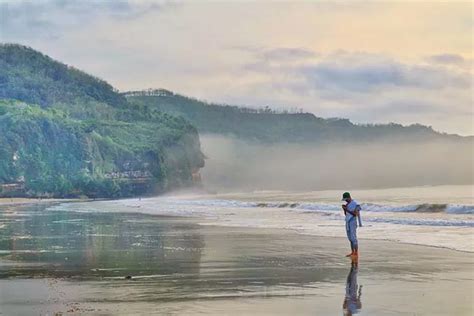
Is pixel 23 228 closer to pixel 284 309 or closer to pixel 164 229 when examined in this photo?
pixel 164 229

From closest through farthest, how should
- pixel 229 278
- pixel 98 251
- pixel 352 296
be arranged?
pixel 352 296
pixel 229 278
pixel 98 251

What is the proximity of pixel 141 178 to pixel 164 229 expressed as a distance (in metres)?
131

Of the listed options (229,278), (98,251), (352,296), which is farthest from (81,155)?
(352,296)

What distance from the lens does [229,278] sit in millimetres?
16797

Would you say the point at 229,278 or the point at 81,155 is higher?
the point at 81,155

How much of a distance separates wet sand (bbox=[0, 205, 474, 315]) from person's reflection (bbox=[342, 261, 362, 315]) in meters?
0.02

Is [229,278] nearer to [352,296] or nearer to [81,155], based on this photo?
[352,296]

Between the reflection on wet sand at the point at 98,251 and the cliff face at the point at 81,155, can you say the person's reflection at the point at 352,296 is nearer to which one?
the reflection on wet sand at the point at 98,251

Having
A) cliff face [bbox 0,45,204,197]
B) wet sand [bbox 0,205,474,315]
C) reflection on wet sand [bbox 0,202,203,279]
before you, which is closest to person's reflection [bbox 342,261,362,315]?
wet sand [bbox 0,205,474,315]

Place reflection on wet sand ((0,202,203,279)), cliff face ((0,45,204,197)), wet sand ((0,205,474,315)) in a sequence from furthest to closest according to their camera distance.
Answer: cliff face ((0,45,204,197))
reflection on wet sand ((0,202,203,279))
wet sand ((0,205,474,315))

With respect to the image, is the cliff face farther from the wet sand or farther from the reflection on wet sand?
the wet sand

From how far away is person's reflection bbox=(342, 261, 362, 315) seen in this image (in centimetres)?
1297

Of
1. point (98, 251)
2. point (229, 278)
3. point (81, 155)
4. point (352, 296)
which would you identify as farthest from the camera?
point (81, 155)

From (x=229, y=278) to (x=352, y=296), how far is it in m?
3.34
